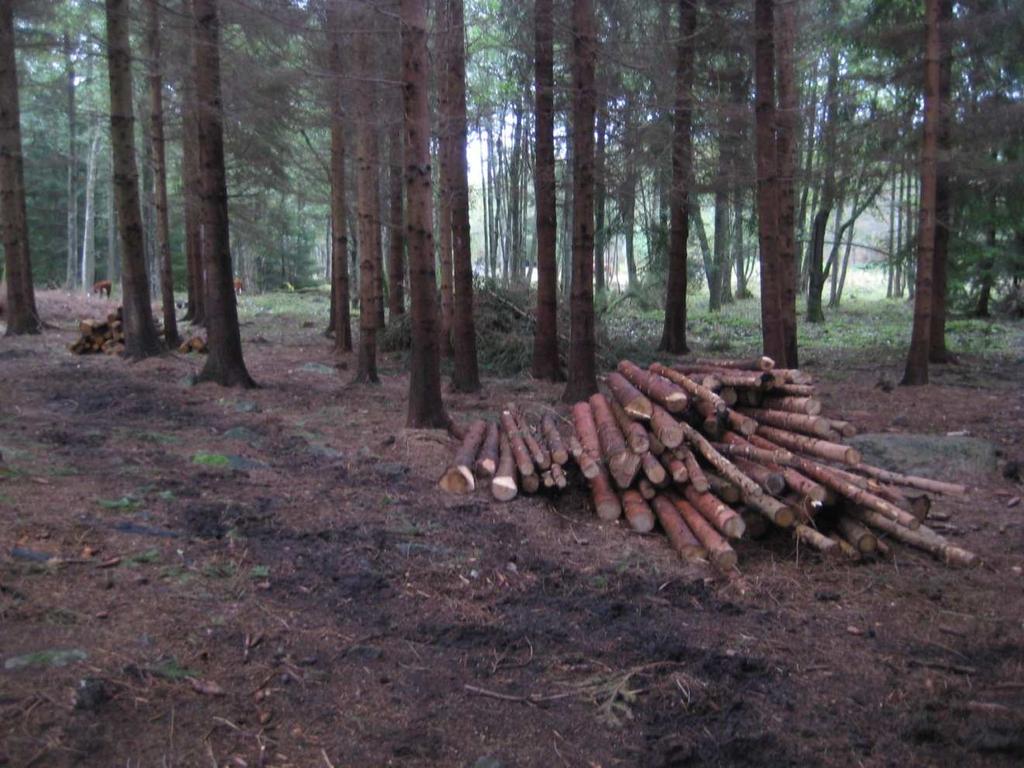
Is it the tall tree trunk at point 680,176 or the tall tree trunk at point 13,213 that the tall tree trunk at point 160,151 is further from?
the tall tree trunk at point 680,176

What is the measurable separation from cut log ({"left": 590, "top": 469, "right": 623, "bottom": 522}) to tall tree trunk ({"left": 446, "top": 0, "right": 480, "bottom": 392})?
19.2 feet

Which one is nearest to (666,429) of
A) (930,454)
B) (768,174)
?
(930,454)

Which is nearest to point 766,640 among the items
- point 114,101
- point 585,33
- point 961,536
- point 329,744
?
point 329,744

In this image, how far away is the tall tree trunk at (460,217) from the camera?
1256cm

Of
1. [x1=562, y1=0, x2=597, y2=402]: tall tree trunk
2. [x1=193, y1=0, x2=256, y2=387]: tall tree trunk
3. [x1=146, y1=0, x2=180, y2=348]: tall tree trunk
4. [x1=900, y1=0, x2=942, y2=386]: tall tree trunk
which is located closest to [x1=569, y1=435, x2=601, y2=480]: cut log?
[x1=562, y1=0, x2=597, y2=402]: tall tree trunk

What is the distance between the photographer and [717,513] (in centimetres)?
639

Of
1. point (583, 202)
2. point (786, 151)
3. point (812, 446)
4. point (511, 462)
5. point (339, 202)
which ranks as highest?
point (786, 151)

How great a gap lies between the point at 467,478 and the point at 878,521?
136 inches

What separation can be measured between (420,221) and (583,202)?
9.11 ft

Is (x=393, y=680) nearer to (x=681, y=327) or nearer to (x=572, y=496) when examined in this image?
(x=572, y=496)

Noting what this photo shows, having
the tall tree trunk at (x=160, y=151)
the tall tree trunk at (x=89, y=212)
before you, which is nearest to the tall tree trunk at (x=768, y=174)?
the tall tree trunk at (x=160, y=151)

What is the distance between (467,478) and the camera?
757 cm

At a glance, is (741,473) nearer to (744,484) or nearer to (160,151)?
(744,484)

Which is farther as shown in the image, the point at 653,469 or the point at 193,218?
the point at 193,218
